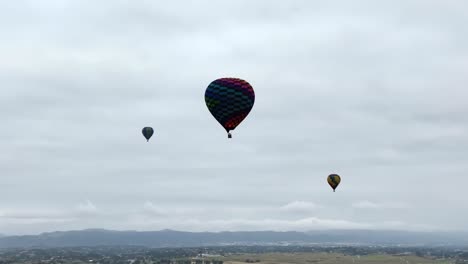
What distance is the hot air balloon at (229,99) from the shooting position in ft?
203

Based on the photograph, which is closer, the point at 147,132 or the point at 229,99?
the point at 229,99

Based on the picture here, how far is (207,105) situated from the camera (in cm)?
6388

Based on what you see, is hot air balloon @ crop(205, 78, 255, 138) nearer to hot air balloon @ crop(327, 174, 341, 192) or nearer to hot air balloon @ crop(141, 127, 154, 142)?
hot air balloon @ crop(141, 127, 154, 142)

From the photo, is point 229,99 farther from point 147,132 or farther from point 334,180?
point 334,180

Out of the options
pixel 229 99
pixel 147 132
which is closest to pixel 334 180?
pixel 147 132

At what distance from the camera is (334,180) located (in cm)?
11281

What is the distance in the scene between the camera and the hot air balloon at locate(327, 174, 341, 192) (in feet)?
368

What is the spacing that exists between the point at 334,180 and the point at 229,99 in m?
56.3

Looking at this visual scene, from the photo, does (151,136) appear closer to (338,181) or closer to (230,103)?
(338,181)

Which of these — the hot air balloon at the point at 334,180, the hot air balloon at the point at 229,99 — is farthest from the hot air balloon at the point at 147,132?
the hot air balloon at the point at 229,99

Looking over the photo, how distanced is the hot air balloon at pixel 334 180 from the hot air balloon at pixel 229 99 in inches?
2080

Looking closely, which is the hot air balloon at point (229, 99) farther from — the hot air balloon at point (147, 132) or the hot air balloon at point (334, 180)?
the hot air balloon at point (334, 180)

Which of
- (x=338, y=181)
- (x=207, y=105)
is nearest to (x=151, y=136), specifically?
(x=338, y=181)

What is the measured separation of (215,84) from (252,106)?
5.07m
